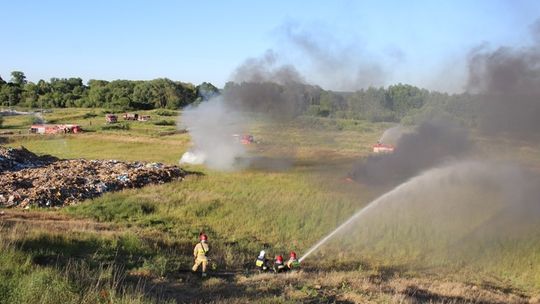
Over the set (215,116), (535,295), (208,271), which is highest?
(215,116)

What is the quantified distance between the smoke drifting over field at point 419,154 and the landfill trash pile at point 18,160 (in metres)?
23.7

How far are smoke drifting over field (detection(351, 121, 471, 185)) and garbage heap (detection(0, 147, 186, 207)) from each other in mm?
12752

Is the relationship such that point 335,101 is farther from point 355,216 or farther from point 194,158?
point 355,216

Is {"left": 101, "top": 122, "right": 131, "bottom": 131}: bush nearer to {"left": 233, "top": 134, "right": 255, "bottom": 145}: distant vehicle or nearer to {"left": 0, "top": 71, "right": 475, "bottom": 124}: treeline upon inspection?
{"left": 0, "top": 71, "right": 475, "bottom": 124}: treeline

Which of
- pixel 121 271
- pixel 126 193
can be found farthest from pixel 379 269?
pixel 126 193

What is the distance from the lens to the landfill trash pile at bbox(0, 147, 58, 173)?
116 feet

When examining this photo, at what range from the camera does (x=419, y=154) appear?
89.8 ft

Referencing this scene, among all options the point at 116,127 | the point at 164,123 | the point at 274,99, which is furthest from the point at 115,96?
the point at 274,99

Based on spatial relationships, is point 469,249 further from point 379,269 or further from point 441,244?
point 379,269

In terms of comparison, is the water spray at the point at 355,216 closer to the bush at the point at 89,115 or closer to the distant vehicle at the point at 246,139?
the distant vehicle at the point at 246,139

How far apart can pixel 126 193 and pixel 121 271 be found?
16066 millimetres

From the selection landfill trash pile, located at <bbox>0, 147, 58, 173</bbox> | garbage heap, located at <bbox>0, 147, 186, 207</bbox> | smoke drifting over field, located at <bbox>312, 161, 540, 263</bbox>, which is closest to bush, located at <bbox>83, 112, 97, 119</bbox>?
landfill trash pile, located at <bbox>0, 147, 58, 173</bbox>

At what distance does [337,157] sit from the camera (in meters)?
42.8

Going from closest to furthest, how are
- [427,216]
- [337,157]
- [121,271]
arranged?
1. [121,271]
2. [427,216]
3. [337,157]
